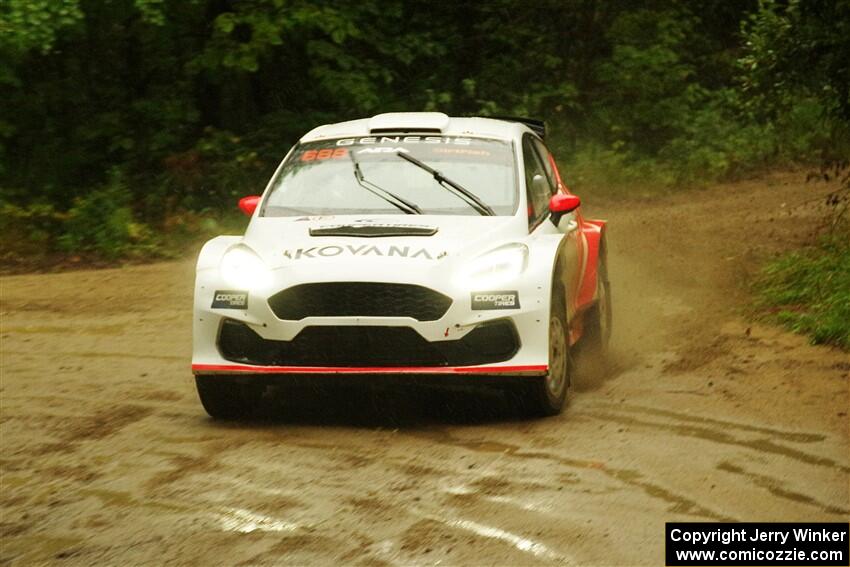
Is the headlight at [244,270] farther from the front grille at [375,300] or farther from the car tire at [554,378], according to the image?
the car tire at [554,378]

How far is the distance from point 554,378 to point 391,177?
5.70ft

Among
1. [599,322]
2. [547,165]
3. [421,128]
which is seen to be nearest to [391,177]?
[421,128]

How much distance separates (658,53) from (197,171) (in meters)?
8.09

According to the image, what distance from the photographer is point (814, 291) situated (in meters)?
11.8

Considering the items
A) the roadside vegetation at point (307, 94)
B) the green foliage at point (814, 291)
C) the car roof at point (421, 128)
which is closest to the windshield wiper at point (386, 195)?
the car roof at point (421, 128)

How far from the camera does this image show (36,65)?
68.5ft

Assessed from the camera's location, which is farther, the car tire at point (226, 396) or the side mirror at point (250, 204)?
the side mirror at point (250, 204)

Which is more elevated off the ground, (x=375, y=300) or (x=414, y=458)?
(x=375, y=300)

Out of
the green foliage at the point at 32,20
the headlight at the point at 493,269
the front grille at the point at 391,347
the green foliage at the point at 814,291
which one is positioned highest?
the green foliage at the point at 32,20

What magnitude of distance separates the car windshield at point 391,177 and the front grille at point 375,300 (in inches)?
40.6

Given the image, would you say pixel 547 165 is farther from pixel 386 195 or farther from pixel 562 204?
pixel 386 195

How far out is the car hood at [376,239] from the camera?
795cm

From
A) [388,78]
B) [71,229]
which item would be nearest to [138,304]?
[71,229]

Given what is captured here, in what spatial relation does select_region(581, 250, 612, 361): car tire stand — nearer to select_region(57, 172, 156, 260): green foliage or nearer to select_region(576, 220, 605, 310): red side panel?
select_region(576, 220, 605, 310): red side panel
